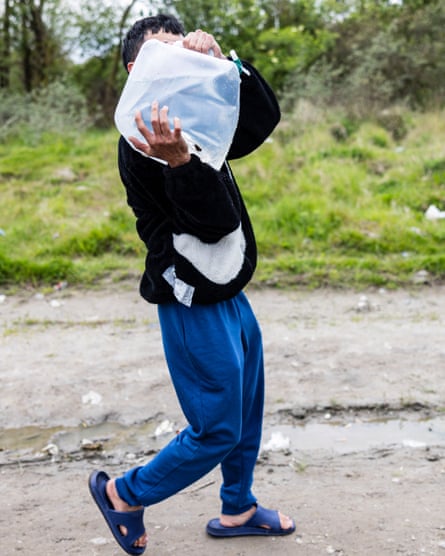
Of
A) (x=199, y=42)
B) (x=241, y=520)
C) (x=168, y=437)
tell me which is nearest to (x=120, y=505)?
(x=241, y=520)

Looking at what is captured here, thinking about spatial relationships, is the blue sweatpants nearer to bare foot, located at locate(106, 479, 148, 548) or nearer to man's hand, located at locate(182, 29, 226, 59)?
bare foot, located at locate(106, 479, 148, 548)

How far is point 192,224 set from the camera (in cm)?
193

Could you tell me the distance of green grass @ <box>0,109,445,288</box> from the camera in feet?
18.7

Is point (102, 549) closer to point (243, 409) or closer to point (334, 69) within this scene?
point (243, 409)

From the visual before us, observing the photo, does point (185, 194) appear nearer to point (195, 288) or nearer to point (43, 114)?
point (195, 288)

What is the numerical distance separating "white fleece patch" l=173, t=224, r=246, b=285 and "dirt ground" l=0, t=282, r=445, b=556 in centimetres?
104

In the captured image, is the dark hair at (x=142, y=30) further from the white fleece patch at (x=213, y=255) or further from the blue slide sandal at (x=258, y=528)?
the blue slide sandal at (x=258, y=528)

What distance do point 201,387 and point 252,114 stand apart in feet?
2.97

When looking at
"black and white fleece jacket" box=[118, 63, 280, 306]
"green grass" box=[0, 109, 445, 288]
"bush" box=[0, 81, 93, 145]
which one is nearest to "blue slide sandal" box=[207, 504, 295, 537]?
"black and white fleece jacket" box=[118, 63, 280, 306]

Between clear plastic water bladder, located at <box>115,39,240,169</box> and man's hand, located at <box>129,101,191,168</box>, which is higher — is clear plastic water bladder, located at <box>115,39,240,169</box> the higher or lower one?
the higher one

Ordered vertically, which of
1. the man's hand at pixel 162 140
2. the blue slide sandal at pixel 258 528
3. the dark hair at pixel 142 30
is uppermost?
the dark hair at pixel 142 30

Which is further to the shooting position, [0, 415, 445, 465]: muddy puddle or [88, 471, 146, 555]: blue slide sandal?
[0, 415, 445, 465]: muddy puddle

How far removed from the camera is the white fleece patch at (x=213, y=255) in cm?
202

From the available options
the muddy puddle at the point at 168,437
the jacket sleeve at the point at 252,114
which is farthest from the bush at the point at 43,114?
the jacket sleeve at the point at 252,114
